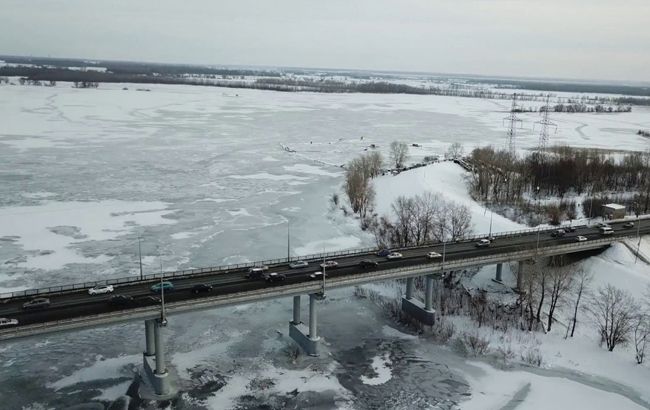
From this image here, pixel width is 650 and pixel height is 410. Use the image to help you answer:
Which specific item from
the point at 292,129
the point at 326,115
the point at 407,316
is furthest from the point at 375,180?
the point at 326,115

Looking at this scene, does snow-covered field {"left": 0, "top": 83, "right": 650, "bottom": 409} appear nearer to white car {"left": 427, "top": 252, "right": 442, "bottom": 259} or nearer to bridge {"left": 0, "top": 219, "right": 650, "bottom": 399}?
bridge {"left": 0, "top": 219, "right": 650, "bottom": 399}

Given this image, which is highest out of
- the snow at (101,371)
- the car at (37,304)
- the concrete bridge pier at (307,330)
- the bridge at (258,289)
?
the car at (37,304)

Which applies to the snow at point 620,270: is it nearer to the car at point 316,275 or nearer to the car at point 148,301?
the car at point 316,275

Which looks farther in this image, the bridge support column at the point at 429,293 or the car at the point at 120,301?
the bridge support column at the point at 429,293

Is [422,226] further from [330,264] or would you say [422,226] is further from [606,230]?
[330,264]

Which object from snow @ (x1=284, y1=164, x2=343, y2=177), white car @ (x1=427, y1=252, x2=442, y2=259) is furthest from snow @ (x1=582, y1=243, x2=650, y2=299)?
snow @ (x1=284, y1=164, x2=343, y2=177)

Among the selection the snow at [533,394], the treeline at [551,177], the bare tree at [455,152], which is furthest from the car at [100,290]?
the bare tree at [455,152]
